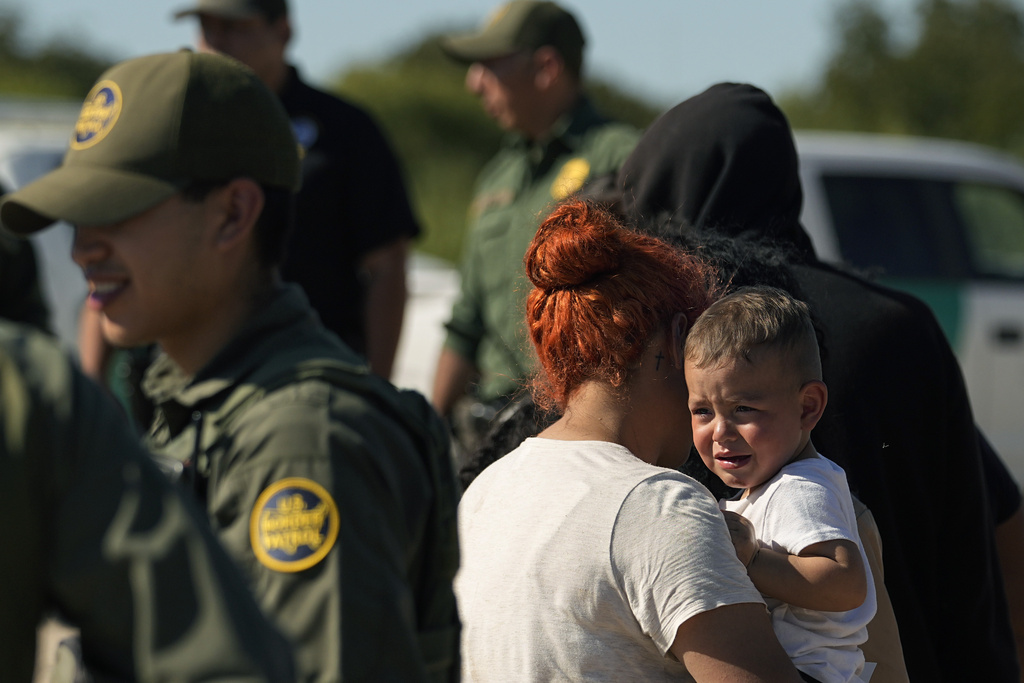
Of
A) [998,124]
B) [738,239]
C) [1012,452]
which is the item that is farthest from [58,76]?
[738,239]

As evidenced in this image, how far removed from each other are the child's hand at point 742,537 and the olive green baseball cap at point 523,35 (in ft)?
10.2

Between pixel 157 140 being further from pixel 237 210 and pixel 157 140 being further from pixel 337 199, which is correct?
pixel 337 199

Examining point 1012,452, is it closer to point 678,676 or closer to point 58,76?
point 678,676

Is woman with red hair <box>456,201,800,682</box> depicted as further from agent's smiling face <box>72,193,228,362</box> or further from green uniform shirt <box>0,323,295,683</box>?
green uniform shirt <box>0,323,295,683</box>

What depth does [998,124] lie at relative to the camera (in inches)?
829

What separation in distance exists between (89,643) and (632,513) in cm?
82

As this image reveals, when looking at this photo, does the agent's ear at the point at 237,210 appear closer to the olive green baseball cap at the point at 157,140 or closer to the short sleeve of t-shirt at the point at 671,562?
the olive green baseball cap at the point at 157,140

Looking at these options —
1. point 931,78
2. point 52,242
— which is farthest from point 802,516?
point 931,78

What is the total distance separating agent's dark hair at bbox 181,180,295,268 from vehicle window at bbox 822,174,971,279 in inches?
185

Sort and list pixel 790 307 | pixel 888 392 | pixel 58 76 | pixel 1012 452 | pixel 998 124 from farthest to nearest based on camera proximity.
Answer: pixel 58 76
pixel 998 124
pixel 1012 452
pixel 888 392
pixel 790 307

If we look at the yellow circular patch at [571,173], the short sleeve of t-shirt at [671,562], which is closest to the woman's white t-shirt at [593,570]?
the short sleeve of t-shirt at [671,562]

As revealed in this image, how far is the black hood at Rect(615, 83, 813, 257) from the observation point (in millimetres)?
2348

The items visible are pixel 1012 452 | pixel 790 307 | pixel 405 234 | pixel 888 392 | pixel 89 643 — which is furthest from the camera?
pixel 1012 452

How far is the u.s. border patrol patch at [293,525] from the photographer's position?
4.45ft
